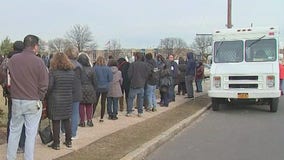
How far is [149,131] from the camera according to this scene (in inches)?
434

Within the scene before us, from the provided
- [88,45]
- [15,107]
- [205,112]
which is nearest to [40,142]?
[15,107]

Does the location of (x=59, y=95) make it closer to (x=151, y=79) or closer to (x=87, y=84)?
(x=87, y=84)

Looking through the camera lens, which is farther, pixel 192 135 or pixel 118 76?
pixel 118 76

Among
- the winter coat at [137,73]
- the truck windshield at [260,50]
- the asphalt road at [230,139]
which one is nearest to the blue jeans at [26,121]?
the asphalt road at [230,139]

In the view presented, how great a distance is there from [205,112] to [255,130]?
14.8 feet

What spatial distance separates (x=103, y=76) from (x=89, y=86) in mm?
1409

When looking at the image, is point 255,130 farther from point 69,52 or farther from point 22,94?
point 22,94

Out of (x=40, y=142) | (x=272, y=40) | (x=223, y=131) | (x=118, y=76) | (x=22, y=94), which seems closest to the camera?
(x=22, y=94)

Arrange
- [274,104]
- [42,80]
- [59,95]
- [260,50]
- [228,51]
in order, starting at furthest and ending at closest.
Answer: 1. [228,51]
2. [260,50]
3. [274,104]
4. [59,95]
5. [42,80]

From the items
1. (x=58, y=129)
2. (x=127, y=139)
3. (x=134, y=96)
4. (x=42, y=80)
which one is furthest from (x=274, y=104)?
(x=42, y=80)

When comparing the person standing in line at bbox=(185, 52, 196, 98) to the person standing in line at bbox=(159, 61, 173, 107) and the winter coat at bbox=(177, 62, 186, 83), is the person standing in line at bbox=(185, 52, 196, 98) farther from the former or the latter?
the person standing in line at bbox=(159, 61, 173, 107)

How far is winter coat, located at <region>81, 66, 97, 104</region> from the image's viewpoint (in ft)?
34.6

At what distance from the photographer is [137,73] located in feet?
43.8

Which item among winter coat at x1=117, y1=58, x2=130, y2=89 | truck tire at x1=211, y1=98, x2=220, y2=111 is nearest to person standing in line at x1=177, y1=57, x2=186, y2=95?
truck tire at x1=211, y1=98, x2=220, y2=111
